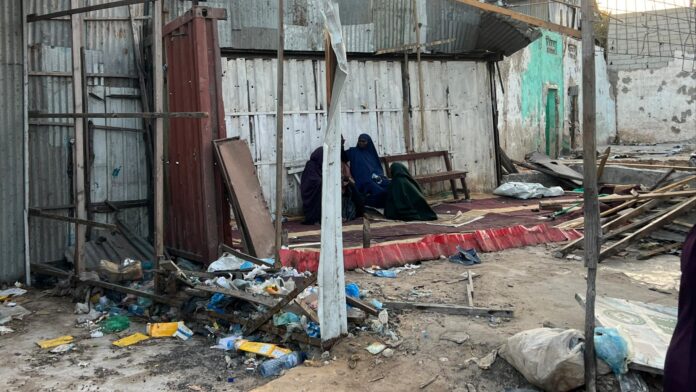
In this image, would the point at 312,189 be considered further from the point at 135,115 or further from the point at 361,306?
the point at 361,306

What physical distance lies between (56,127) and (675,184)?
25.9 ft

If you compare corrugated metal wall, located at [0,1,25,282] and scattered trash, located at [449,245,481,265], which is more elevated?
corrugated metal wall, located at [0,1,25,282]

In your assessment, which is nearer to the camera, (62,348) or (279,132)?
(62,348)

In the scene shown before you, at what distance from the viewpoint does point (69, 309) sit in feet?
17.5

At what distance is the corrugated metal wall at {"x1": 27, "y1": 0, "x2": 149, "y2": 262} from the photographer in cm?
650

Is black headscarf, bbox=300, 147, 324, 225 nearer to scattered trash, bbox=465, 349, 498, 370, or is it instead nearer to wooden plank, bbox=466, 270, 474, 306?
wooden plank, bbox=466, 270, 474, 306

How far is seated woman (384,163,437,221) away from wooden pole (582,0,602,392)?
5.55m

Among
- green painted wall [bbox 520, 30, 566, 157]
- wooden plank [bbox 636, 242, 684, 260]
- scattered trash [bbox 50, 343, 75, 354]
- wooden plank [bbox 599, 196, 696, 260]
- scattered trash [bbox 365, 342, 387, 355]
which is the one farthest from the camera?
green painted wall [bbox 520, 30, 566, 157]

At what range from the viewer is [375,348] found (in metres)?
4.00

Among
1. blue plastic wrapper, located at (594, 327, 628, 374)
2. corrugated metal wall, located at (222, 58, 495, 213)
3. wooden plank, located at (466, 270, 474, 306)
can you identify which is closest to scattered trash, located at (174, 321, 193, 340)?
wooden plank, located at (466, 270, 474, 306)

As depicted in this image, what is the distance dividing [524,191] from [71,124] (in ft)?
26.5

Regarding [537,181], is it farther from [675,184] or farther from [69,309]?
[69,309]

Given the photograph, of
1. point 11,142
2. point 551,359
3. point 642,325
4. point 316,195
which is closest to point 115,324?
point 11,142

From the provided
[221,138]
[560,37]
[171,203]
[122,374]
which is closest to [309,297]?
[122,374]
